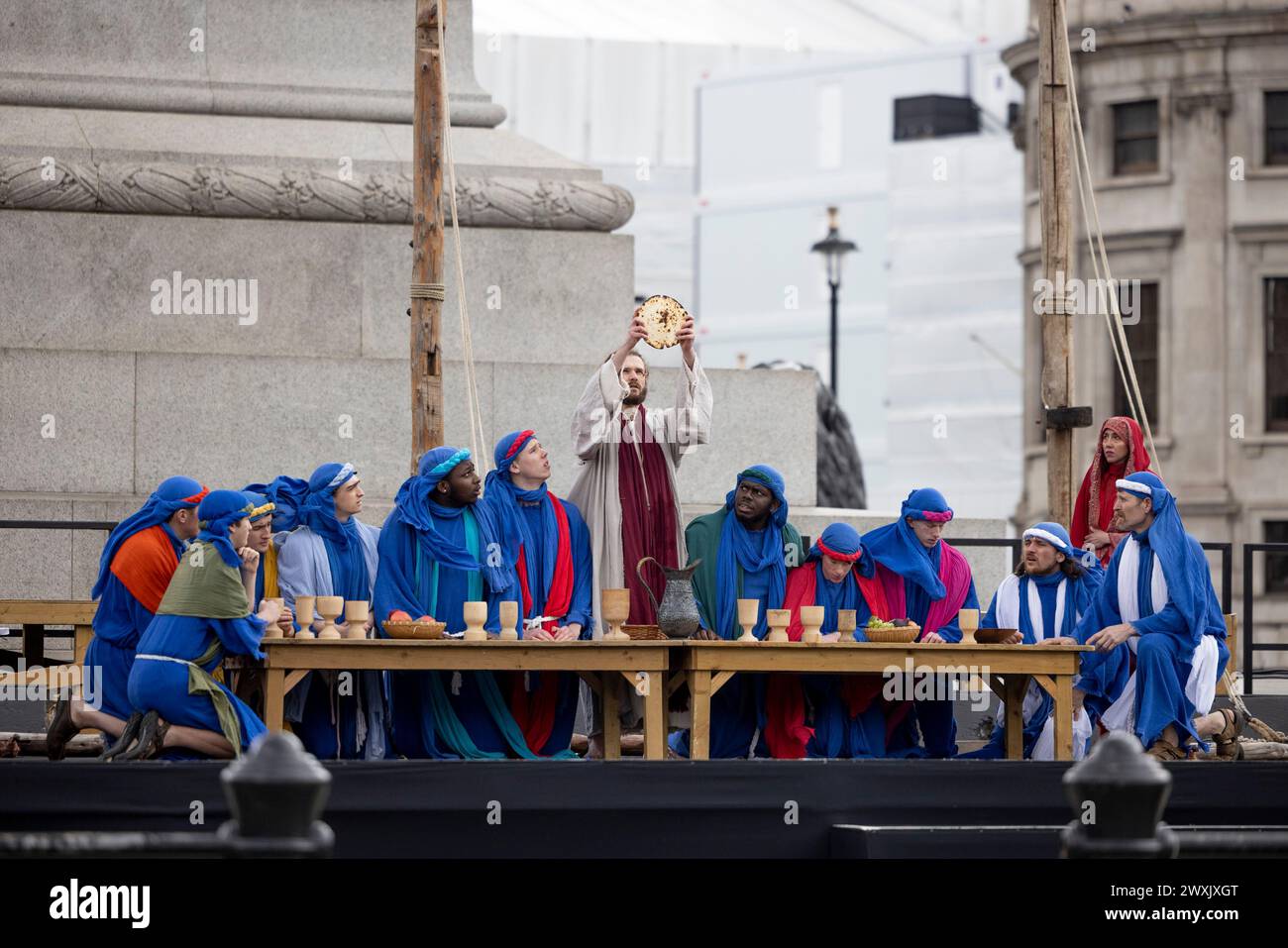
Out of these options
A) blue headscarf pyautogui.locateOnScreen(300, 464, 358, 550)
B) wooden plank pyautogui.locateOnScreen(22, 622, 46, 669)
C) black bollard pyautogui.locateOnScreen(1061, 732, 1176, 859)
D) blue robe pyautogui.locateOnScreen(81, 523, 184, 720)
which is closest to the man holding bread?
blue headscarf pyautogui.locateOnScreen(300, 464, 358, 550)

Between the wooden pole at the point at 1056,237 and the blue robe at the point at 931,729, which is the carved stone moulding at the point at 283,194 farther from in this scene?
the blue robe at the point at 931,729

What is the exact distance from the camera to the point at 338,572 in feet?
35.8

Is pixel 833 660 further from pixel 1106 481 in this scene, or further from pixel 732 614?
pixel 1106 481

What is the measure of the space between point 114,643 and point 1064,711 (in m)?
3.95

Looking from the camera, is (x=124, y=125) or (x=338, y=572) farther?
(x=124, y=125)

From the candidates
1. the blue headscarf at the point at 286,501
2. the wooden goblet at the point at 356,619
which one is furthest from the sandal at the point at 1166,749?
the blue headscarf at the point at 286,501

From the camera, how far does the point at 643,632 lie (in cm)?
1037

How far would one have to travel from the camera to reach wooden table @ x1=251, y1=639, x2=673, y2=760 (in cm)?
980

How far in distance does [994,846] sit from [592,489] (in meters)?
2.60

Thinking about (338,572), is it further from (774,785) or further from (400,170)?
(400,170)

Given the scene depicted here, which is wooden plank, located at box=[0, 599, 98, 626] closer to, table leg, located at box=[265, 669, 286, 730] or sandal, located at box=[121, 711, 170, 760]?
sandal, located at box=[121, 711, 170, 760]

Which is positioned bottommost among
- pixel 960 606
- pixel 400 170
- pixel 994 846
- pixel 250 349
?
pixel 994 846

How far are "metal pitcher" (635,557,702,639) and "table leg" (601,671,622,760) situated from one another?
31 cm
